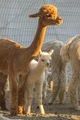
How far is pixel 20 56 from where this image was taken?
30.5 feet

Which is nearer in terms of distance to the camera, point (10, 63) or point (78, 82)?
point (10, 63)

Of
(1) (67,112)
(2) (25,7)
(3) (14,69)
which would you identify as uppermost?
(2) (25,7)

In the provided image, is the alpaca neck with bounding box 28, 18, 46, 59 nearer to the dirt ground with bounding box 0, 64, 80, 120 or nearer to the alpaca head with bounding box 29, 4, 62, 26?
the alpaca head with bounding box 29, 4, 62, 26

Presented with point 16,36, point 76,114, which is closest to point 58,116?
point 76,114

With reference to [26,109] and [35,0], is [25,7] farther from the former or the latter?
[26,109]

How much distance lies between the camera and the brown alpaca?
29.0 ft

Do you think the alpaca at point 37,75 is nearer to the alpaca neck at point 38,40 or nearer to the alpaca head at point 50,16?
the alpaca neck at point 38,40

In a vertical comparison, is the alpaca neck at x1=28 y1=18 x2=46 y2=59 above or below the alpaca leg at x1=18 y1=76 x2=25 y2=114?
above

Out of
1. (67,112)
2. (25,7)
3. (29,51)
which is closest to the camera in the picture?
(29,51)

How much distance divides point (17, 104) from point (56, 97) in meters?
1.95

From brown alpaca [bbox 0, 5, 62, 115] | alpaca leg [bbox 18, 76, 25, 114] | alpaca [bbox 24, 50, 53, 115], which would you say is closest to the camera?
brown alpaca [bbox 0, 5, 62, 115]

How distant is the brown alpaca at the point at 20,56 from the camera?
29.0 feet

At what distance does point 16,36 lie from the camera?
15781 millimetres

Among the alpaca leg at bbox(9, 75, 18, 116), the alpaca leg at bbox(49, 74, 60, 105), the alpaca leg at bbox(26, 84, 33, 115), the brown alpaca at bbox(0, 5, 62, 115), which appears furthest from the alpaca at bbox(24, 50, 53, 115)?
the alpaca leg at bbox(49, 74, 60, 105)
